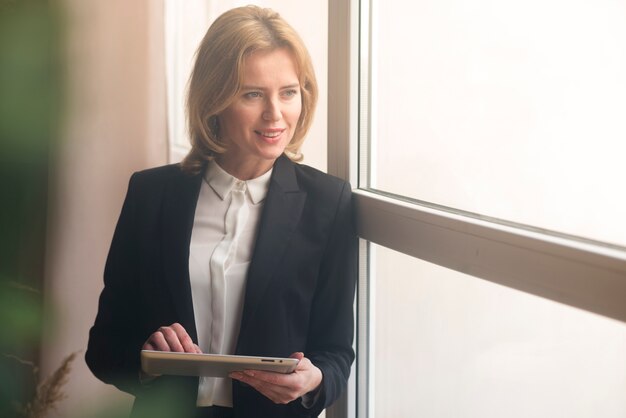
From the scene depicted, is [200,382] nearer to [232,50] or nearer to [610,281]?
[232,50]

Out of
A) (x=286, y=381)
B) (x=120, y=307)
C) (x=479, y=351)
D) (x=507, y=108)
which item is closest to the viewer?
(x=507, y=108)

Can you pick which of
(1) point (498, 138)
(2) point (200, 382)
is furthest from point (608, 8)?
(2) point (200, 382)

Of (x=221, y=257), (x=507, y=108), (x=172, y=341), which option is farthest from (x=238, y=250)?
(x=507, y=108)

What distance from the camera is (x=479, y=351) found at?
1.30 meters

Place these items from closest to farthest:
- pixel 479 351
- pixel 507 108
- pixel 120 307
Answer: pixel 507 108
pixel 479 351
pixel 120 307

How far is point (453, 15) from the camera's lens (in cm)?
132

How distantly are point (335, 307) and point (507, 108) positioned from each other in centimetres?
57

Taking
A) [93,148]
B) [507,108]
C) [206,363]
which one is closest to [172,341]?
[206,363]

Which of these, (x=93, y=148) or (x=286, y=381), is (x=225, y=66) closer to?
(x=93, y=148)

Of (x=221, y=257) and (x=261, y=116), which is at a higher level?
(x=261, y=116)

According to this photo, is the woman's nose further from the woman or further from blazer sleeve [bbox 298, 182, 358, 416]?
blazer sleeve [bbox 298, 182, 358, 416]

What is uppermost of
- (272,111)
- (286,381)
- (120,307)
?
(272,111)

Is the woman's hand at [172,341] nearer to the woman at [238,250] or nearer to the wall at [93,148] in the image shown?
the woman at [238,250]

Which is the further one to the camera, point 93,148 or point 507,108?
point 93,148
